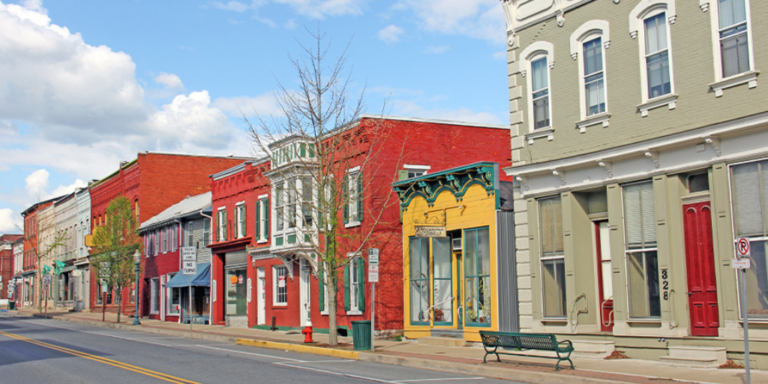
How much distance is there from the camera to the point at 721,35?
14180 millimetres

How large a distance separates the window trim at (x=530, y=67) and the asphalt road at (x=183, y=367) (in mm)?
6900

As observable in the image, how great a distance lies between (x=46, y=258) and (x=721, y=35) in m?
75.2

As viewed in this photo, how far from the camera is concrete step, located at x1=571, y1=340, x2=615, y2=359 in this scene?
1596 centimetres

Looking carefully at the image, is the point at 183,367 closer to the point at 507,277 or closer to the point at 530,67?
the point at 507,277

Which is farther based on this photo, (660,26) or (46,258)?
(46,258)

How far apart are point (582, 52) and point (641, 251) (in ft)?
16.5

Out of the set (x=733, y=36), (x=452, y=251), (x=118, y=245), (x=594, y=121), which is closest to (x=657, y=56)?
(x=733, y=36)

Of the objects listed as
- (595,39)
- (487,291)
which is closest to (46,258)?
(487,291)

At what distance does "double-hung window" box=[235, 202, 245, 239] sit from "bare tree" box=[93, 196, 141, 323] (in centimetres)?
1099

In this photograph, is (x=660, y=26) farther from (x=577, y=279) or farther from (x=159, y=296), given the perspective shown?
(x=159, y=296)

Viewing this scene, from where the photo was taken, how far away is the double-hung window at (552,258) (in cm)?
1784

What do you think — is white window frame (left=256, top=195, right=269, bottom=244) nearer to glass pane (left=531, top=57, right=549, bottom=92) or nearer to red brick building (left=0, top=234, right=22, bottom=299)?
glass pane (left=531, top=57, right=549, bottom=92)

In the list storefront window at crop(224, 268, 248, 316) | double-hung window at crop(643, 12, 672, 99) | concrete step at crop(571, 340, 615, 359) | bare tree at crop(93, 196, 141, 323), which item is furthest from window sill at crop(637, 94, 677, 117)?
bare tree at crop(93, 196, 141, 323)

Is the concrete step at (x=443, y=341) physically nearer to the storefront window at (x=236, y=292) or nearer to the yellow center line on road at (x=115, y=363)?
the yellow center line on road at (x=115, y=363)
